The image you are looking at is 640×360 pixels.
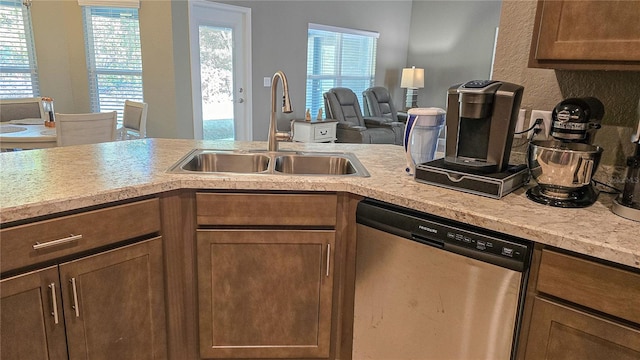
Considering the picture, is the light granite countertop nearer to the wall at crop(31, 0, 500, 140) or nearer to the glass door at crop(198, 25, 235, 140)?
the wall at crop(31, 0, 500, 140)

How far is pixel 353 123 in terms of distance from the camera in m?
6.05

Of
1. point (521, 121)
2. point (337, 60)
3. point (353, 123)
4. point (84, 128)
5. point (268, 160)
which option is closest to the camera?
point (521, 121)

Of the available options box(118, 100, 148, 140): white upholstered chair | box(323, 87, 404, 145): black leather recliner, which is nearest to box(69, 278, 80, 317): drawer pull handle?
box(118, 100, 148, 140): white upholstered chair

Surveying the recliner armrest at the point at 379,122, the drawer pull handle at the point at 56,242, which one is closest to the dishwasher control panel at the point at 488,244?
the drawer pull handle at the point at 56,242

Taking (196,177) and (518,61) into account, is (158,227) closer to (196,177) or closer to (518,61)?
(196,177)

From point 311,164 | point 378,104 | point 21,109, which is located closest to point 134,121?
point 21,109

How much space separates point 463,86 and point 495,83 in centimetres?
11

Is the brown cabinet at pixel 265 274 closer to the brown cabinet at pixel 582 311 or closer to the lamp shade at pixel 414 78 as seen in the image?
the brown cabinet at pixel 582 311

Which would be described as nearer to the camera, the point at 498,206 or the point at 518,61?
the point at 498,206

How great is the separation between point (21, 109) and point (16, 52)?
1071mm

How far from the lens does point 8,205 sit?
3.78 ft

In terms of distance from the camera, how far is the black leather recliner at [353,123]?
5.66 m

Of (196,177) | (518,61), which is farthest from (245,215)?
(518,61)

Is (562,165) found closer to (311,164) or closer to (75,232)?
(311,164)
